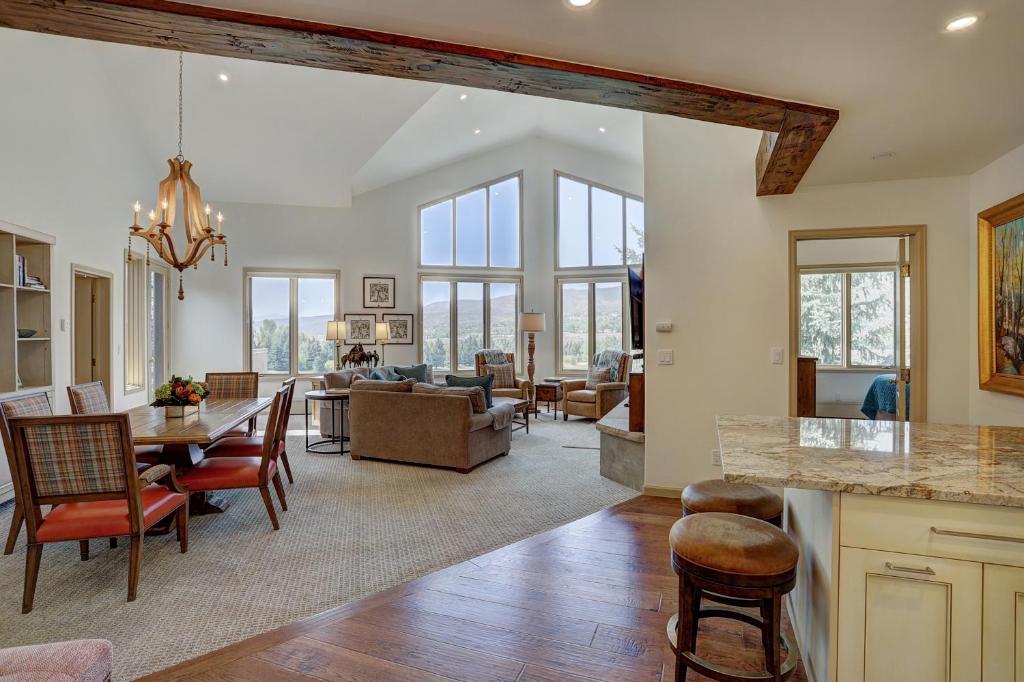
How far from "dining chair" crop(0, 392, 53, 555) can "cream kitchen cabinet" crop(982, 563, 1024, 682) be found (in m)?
3.56

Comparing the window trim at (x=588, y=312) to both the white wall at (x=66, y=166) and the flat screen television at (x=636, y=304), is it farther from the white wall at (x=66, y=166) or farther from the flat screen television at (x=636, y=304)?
the white wall at (x=66, y=166)

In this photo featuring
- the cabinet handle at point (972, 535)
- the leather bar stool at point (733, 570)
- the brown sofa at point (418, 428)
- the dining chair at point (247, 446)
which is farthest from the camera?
the brown sofa at point (418, 428)

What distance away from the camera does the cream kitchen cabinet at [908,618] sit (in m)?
1.35

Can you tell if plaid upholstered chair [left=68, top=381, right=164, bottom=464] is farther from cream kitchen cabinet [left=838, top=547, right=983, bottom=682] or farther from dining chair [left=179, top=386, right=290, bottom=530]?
cream kitchen cabinet [left=838, top=547, right=983, bottom=682]

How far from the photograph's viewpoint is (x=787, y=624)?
2.19 metres

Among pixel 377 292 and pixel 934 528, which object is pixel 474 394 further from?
pixel 377 292

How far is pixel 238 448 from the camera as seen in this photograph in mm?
3781

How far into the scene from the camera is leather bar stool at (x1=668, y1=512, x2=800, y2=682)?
58.5 inches

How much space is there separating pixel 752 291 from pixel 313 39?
3163 mm

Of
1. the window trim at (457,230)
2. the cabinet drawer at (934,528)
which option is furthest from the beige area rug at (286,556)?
the window trim at (457,230)

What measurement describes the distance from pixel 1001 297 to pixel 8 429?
527cm

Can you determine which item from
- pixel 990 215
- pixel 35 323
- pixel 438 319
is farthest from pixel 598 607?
pixel 438 319

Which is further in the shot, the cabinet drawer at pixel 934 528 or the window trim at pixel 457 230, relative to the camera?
the window trim at pixel 457 230

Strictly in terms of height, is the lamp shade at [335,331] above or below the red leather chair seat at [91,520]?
above
